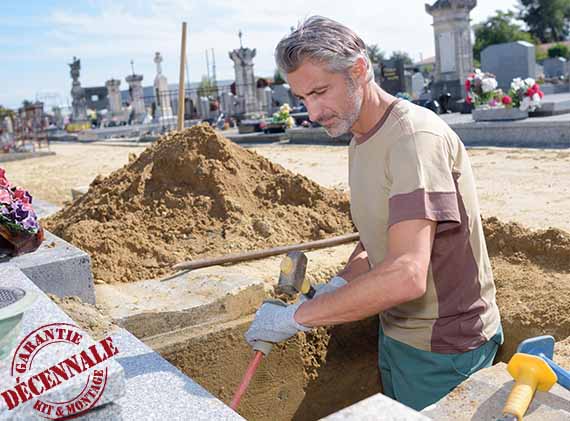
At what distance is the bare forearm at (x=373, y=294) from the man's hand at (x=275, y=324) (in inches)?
4.4

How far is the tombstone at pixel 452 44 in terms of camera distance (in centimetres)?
1798

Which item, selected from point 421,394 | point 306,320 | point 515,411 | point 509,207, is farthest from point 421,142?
point 509,207

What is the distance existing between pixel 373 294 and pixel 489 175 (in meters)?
6.92

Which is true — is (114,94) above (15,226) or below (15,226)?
above

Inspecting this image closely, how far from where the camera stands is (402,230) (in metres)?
1.79

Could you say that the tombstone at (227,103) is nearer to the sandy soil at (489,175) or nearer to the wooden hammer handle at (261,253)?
the sandy soil at (489,175)

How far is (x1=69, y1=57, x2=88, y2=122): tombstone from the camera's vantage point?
38.9m

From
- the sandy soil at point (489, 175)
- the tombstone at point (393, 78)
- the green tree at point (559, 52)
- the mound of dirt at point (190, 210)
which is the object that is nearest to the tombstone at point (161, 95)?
the tombstone at point (393, 78)

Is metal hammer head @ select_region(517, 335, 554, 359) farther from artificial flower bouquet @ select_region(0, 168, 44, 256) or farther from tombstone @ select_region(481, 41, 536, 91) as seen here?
tombstone @ select_region(481, 41, 536, 91)

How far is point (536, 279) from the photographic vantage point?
3.70 meters

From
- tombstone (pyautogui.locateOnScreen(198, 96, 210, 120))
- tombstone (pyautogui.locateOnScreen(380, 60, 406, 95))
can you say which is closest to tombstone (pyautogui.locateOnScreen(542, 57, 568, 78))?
tombstone (pyautogui.locateOnScreen(380, 60, 406, 95))

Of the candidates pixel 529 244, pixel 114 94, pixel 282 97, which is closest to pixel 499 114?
pixel 529 244

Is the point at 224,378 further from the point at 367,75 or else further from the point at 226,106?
the point at 226,106

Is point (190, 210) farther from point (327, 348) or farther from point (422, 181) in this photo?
point (422, 181)
